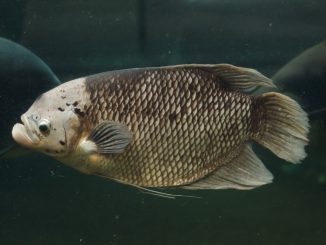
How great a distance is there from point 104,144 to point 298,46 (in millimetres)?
2385

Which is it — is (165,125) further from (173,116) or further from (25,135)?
(25,135)

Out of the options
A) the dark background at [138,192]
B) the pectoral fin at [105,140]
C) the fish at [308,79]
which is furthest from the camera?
the dark background at [138,192]

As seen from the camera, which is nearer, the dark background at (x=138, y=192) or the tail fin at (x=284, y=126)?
the tail fin at (x=284, y=126)

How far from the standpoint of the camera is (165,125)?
2.04 meters

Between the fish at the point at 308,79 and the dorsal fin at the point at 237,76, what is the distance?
56.1 inches

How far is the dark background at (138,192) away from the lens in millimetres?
3912

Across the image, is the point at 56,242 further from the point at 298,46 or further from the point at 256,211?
the point at 298,46

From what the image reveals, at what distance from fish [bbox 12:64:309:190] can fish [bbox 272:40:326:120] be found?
142cm

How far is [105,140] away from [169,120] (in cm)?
26

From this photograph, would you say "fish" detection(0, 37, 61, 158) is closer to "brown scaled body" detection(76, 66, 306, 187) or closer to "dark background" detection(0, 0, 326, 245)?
"dark background" detection(0, 0, 326, 245)

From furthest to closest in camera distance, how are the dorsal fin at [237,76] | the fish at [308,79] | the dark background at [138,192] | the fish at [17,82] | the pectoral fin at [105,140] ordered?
the dark background at [138,192] → the fish at [308,79] → the fish at [17,82] → the dorsal fin at [237,76] → the pectoral fin at [105,140]

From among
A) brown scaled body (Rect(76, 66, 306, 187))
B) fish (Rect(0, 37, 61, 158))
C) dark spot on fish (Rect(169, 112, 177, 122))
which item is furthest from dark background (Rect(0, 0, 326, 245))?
dark spot on fish (Rect(169, 112, 177, 122))

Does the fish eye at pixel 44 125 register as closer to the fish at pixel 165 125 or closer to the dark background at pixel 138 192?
the fish at pixel 165 125

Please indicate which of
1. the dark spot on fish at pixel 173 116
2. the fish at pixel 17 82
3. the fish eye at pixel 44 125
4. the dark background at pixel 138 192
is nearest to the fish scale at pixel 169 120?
the dark spot on fish at pixel 173 116
